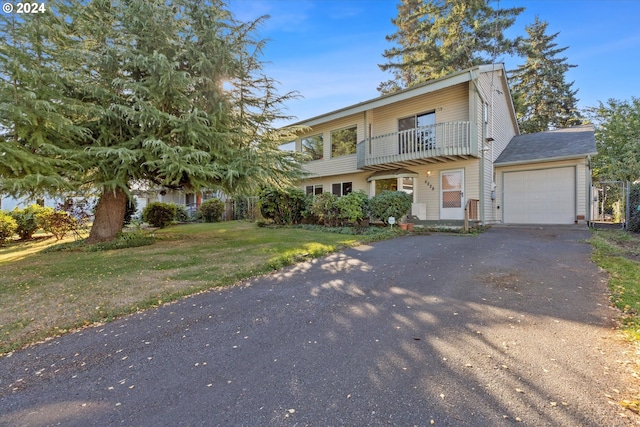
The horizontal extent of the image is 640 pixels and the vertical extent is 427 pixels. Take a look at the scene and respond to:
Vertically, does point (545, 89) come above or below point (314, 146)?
above

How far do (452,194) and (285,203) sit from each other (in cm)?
732

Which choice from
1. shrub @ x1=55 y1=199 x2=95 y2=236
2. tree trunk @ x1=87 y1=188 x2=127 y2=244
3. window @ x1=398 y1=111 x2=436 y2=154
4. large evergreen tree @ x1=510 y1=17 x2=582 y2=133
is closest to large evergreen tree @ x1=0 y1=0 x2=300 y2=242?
tree trunk @ x1=87 y1=188 x2=127 y2=244

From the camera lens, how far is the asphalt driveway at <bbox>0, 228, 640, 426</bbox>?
6.56 ft

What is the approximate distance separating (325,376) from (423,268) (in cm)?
387

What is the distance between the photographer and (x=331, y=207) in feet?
38.8

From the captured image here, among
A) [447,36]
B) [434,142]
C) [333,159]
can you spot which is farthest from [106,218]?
Answer: [447,36]

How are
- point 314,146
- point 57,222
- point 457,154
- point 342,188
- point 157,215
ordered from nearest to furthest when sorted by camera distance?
point 57,222
point 457,154
point 157,215
point 342,188
point 314,146

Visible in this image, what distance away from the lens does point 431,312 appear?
3.64 metres

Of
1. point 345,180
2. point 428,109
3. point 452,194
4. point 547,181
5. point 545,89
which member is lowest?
point 452,194

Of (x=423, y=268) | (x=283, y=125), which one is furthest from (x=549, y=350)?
(x=283, y=125)

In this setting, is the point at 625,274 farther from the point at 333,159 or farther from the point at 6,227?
the point at 6,227

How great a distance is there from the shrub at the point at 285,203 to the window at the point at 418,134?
4973mm

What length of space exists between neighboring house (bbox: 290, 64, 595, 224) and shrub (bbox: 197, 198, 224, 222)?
919cm

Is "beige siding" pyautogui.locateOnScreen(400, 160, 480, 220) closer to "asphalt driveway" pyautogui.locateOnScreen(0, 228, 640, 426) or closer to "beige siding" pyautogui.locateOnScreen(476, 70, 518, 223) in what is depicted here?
"beige siding" pyautogui.locateOnScreen(476, 70, 518, 223)
